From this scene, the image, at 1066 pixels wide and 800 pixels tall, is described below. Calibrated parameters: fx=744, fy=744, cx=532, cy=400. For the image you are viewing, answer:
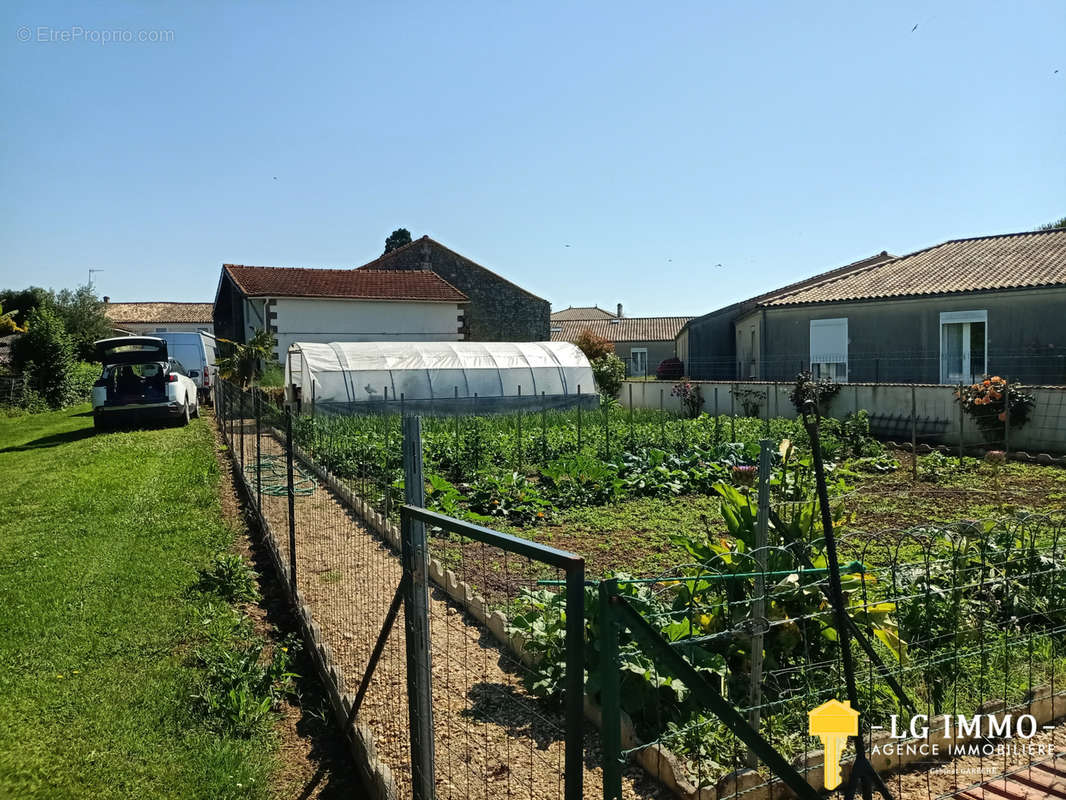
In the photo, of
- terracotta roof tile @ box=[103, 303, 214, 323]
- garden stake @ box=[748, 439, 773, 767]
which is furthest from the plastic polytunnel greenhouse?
terracotta roof tile @ box=[103, 303, 214, 323]

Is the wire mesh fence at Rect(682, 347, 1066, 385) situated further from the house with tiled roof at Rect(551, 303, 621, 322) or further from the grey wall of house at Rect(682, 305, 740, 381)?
the house with tiled roof at Rect(551, 303, 621, 322)

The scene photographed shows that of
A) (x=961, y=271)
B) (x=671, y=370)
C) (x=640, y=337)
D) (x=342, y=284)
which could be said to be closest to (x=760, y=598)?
(x=961, y=271)

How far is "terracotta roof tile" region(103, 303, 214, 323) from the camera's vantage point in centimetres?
5547

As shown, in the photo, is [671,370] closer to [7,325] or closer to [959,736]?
[7,325]

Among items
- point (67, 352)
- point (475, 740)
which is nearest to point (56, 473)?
point (475, 740)

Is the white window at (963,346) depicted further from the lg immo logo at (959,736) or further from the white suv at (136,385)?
the white suv at (136,385)

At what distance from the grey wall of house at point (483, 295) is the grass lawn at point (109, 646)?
23.7 meters

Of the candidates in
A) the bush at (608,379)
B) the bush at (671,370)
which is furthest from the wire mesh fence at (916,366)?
the bush at (671,370)

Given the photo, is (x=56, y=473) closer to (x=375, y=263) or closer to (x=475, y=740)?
(x=475, y=740)

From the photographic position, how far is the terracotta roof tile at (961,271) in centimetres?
1781

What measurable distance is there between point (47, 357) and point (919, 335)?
25.6 metres

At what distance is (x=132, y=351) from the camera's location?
58.3 ft

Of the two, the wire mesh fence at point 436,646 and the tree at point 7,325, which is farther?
the tree at point 7,325

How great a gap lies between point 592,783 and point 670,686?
21.2 inches
